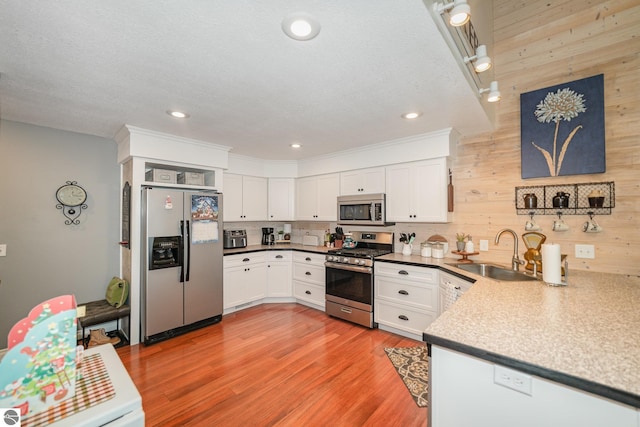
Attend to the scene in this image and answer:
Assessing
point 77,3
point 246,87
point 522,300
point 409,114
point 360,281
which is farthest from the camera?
point 360,281

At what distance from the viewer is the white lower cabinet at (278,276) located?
434 centimetres

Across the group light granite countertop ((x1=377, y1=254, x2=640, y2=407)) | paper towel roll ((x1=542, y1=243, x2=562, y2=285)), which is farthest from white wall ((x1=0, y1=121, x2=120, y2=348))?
paper towel roll ((x1=542, y1=243, x2=562, y2=285))

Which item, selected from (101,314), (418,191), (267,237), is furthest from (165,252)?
(418,191)

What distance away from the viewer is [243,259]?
159 inches

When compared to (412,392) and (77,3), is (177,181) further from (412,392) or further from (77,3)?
(412,392)

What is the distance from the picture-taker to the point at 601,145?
7.89 ft

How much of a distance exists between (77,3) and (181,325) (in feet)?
10.2

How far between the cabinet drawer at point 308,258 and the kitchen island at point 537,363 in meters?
2.66

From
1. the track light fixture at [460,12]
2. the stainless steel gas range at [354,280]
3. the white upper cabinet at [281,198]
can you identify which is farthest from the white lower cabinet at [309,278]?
the track light fixture at [460,12]

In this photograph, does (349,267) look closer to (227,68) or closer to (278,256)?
(278,256)

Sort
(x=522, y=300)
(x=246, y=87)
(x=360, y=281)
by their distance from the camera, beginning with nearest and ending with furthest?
(x=522, y=300) → (x=246, y=87) → (x=360, y=281)

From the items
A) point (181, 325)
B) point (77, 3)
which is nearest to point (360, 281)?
point (181, 325)

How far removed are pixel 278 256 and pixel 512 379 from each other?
12.0ft

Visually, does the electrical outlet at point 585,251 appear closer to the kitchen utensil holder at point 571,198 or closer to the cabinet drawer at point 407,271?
the kitchen utensil holder at point 571,198
